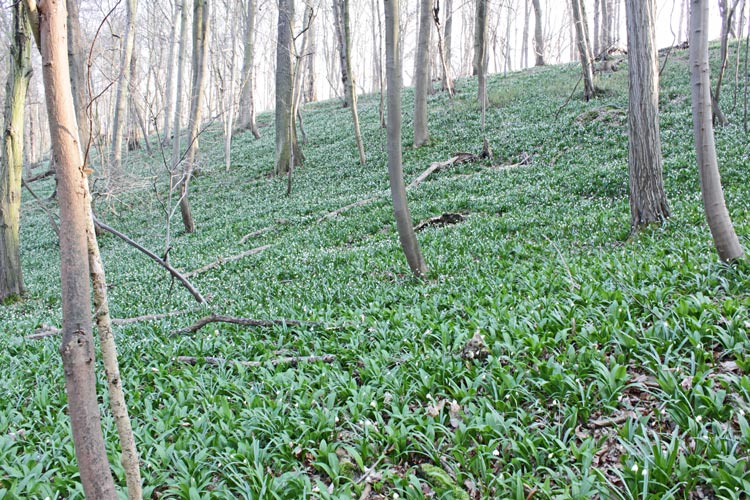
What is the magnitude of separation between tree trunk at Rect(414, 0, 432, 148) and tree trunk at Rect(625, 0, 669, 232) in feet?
22.9

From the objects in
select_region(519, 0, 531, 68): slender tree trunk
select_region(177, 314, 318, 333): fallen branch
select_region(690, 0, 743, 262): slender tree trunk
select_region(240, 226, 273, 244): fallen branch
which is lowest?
select_region(177, 314, 318, 333): fallen branch

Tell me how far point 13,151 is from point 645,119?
10.9 meters

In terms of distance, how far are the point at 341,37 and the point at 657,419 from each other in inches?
1259

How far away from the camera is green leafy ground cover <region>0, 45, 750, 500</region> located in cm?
297

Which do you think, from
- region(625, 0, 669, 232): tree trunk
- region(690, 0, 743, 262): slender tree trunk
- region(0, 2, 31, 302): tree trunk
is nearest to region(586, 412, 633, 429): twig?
region(690, 0, 743, 262): slender tree trunk

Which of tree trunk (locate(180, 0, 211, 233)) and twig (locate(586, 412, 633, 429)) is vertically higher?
tree trunk (locate(180, 0, 211, 233))

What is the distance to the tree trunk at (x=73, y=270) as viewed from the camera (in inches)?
77.1

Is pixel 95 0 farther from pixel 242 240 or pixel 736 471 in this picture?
pixel 736 471

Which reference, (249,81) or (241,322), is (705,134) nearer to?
(241,322)

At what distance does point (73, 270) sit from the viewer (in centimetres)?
198

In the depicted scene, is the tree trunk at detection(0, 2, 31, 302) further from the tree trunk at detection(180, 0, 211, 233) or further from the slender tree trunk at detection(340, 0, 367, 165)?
the slender tree trunk at detection(340, 0, 367, 165)

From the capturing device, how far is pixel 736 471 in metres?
2.52

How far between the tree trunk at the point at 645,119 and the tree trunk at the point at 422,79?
6.98 m

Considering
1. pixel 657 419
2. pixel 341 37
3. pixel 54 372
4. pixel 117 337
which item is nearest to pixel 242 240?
pixel 117 337
